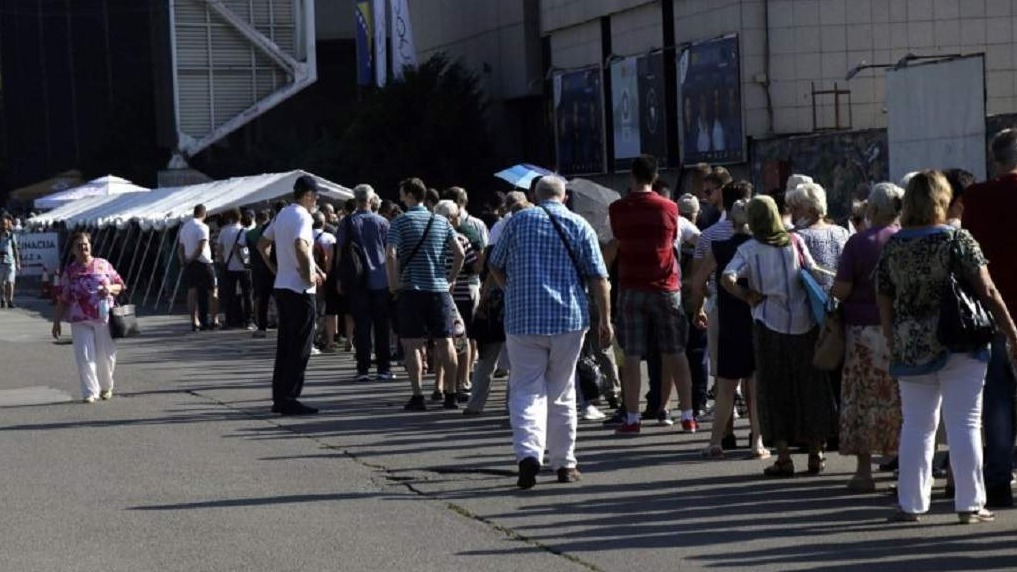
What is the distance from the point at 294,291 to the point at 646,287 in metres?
3.53

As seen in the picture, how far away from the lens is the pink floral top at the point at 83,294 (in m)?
17.5

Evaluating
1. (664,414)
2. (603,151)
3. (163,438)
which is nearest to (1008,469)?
(664,414)

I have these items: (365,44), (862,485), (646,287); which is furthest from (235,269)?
(365,44)

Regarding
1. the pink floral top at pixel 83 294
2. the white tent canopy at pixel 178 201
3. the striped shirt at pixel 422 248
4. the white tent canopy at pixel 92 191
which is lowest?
the pink floral top at pixel 83 294

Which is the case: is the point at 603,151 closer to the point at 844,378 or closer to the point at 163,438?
the point at 163,438

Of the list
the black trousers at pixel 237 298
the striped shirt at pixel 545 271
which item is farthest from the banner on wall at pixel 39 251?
the striped shirt at pixel 545 271

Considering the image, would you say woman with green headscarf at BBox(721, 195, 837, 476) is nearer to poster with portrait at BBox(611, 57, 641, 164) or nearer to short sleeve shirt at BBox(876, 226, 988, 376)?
short sleeve shirt at BBox(876, 226, 988, 376)

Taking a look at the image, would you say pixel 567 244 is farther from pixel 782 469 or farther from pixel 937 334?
pixel 937 334

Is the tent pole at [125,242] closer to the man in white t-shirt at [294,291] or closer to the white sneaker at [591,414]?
the man in white t-shirt at [294,291]

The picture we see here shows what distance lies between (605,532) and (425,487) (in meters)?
2.10

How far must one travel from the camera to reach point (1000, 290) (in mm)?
9867

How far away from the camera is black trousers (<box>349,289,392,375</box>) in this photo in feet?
62.2

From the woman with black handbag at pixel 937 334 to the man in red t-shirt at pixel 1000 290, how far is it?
50cm

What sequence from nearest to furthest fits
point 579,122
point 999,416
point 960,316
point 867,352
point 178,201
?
point 960,316 → point 999,416 → point 867,352 → point 178,201 → point 579,122
